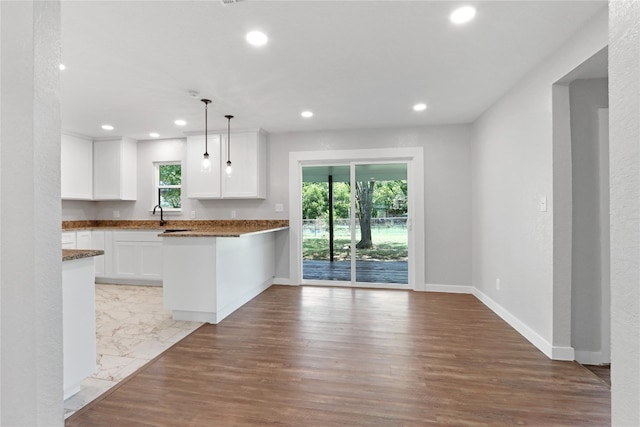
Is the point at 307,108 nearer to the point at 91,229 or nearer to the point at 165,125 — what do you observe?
the point at 165,125

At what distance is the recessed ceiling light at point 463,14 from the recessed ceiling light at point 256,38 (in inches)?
49.9

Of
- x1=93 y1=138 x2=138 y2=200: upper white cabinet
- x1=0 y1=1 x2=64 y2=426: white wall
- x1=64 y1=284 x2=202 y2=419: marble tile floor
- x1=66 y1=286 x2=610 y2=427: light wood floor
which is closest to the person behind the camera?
x1=0 y1=1 x2=64 y2=426: white wall

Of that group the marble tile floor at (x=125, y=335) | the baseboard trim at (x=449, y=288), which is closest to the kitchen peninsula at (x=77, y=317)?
the marble tile floor at (x=125, y=335)

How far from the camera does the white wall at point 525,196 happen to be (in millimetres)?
2402

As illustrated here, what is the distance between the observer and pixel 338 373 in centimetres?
221

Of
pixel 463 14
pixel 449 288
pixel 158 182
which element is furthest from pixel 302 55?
pixel 158 182

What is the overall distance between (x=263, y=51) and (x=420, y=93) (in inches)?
68.9

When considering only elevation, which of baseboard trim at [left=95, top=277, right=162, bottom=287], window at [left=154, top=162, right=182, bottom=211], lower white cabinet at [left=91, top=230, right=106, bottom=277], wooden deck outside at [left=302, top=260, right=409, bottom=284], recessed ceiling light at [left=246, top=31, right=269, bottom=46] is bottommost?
baseboard trim at [left=95, top=277, right=162, bottom=287]

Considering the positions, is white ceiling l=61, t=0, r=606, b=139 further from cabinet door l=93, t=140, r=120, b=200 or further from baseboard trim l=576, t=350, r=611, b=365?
baseboard trim l=576, t=350, r=611, b=365

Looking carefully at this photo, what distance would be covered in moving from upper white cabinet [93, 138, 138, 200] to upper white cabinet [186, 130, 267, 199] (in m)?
1.25

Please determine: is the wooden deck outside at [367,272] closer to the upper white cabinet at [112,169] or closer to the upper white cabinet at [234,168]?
the upper white cabinet at [234,168]

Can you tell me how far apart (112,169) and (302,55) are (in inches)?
173

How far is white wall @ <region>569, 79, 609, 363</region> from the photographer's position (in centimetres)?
242

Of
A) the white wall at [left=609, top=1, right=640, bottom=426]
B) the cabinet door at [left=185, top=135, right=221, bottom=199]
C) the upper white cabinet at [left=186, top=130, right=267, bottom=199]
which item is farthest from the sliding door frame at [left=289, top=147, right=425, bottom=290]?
the white wall at [left=609, top=1, right=640, bottom=426]
